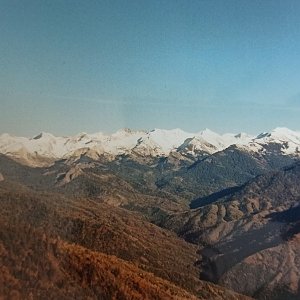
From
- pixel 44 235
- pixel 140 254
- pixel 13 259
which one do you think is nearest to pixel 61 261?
pixel 44 235

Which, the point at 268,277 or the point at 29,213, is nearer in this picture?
the point at 29,213

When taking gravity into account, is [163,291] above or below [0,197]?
below

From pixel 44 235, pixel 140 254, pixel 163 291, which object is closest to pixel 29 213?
pixel 44 235

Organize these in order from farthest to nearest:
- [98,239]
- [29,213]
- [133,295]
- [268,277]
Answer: [268,277] → [98,239] → [29,213] → [133,295]

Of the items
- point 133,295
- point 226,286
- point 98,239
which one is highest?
point 133,295

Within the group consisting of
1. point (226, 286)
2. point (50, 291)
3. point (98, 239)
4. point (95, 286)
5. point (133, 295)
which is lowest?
point (226, 286)

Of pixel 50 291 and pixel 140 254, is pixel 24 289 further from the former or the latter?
pixel 140 254

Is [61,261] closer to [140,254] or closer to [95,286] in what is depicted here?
[95,286]

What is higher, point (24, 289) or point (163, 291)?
point (24, 289)

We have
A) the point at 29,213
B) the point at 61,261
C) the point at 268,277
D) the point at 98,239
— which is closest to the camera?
the point at 61,261
